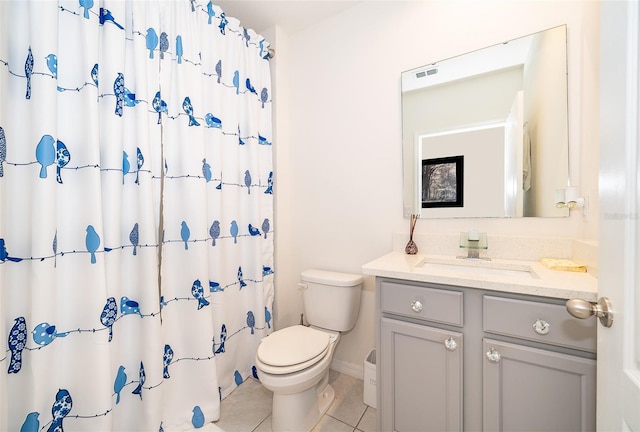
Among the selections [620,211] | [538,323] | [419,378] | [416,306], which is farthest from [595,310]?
[419,378]

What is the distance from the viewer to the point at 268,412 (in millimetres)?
1574

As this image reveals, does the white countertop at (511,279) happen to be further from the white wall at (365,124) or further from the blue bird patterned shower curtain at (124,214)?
the blue bird patterned shower curtain at (124,214)

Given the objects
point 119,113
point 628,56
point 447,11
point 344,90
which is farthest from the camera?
point 344,90

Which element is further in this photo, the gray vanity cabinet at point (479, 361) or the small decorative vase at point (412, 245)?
the small decorative vase at point (412, 245)

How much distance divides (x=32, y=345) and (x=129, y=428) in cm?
64

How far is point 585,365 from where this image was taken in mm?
869

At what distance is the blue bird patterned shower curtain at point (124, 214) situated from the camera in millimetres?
1007

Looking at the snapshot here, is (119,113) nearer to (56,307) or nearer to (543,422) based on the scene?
(56,307)

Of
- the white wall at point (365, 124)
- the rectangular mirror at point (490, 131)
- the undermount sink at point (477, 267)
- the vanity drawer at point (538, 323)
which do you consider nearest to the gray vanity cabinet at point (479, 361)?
the vanity drawer at point (538, 323)

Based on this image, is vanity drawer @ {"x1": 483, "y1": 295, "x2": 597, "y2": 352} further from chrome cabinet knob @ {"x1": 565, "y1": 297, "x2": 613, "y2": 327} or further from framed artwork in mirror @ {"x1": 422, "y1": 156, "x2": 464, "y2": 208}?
framed artwork in mirror @ {"x1": 422, "y1": 156, "x2": 464, "y2": 208}

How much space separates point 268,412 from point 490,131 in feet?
6.62

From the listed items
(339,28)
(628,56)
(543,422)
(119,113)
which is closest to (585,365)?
(543,422)

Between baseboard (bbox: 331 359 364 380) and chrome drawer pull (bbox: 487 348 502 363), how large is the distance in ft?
3.60

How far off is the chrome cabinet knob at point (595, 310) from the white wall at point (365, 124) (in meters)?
0.73
